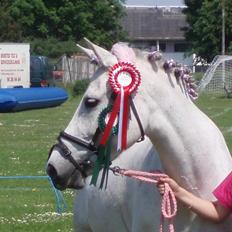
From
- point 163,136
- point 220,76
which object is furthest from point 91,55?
point 220,76

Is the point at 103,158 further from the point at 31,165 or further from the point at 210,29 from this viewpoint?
the point at 210,29

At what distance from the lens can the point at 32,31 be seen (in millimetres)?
69688

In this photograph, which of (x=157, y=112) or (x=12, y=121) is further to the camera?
(x=12, y=121)

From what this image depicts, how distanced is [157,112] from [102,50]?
454 millimetres

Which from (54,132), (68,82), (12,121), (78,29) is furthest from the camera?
(78,29)

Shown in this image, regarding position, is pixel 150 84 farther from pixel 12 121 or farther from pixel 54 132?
pixel 12 121

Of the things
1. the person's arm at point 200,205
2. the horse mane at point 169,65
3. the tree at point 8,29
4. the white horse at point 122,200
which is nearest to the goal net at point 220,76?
the tree at point 8,29

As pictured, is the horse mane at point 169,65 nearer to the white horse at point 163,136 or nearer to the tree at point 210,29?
the white horse at point 163,136

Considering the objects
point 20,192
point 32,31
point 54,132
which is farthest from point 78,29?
point 20,192

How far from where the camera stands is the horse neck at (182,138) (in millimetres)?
4883

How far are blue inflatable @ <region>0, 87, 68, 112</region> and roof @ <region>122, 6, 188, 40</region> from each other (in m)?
57.3

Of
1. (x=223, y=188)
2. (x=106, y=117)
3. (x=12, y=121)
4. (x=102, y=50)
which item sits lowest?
(x=12, y=121)

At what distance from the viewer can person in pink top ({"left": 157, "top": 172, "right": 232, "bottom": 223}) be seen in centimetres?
481

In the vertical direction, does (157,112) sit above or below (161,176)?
above
